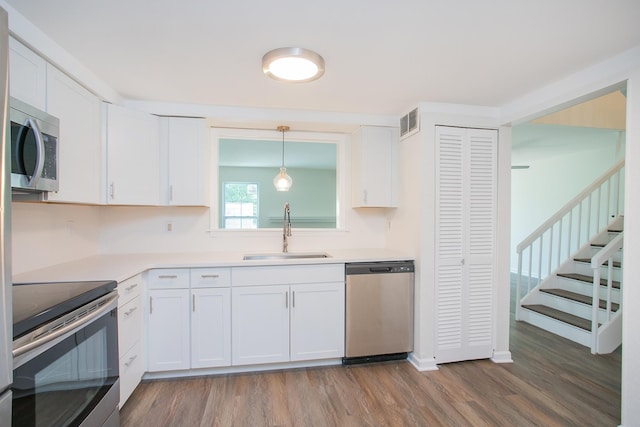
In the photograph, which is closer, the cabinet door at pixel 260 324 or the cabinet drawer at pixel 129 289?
the cabinet drawer at pixel 129 289

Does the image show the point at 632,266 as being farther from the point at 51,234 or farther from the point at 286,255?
the point at 51,234

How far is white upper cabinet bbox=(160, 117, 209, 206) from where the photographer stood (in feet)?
8.70

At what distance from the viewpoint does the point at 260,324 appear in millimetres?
2469

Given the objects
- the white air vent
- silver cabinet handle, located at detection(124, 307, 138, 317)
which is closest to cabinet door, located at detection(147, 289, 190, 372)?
silver cabinet handle, located at detection(124, 307, 138, 317)

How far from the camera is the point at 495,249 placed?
2.72 metres

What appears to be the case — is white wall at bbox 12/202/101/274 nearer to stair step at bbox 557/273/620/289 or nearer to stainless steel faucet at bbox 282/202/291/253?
stainless steel faucet at bbox 282/202/291/253

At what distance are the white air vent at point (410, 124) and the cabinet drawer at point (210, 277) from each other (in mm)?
1967

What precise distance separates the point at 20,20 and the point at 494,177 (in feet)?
10.9

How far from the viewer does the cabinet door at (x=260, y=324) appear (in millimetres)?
2432

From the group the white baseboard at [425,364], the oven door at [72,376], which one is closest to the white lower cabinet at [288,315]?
the white baseboard at [425,364]

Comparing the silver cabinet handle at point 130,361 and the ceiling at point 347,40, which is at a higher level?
the ceiling at point 347,40

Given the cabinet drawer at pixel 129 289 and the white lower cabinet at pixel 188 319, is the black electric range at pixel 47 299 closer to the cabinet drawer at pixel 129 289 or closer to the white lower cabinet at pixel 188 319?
the cabinet drawer at pixel 129 289

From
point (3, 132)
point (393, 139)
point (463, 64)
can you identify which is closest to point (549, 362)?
point (393, 139)

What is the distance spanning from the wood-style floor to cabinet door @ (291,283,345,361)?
0.16m
